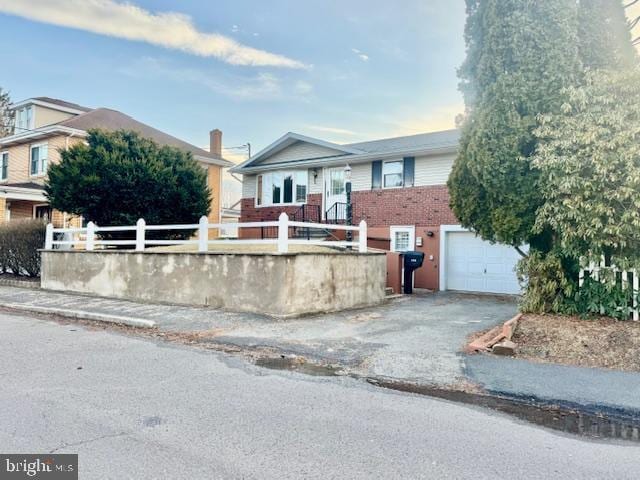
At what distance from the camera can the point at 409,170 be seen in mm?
16906

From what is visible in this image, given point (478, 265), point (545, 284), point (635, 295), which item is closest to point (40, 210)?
point (478, 265)

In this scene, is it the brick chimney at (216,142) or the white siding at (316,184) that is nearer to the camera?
the white siding at (316,184)

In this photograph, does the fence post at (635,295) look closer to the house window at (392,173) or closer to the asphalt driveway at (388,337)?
the asphalt driveway at (388,337)

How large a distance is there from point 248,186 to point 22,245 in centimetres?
940

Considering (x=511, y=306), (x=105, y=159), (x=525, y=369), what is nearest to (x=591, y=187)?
(x=525, y=369)

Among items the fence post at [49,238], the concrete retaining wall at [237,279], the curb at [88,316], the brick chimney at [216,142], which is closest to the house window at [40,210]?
the brick chimney at [216,142]

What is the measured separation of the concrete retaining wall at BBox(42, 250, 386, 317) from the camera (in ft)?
32.0

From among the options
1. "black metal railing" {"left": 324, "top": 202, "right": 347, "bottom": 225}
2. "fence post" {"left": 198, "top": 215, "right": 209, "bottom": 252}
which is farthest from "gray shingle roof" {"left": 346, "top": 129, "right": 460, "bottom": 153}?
"fence post" {"left": 198, "top": 215, "right": 209, "bottom": 252}

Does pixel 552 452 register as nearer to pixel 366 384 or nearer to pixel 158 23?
pixel 366 384

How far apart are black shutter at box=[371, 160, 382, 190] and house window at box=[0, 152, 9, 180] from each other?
19614 mm

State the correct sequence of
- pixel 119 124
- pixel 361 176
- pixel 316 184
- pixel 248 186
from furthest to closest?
pixel 119 124 → pixel 248 186 → pixel 316 184 → pixel 361 176

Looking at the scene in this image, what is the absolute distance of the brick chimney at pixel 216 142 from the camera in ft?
89.8

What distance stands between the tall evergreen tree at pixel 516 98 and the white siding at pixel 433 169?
7.69 m

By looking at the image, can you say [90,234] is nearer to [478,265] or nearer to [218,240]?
[218,240]
